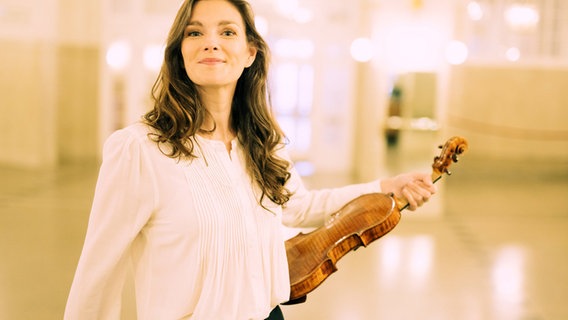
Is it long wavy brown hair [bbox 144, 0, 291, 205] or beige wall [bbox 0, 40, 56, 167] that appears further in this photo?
beige wall [bbox 0, 40, 56, 167]

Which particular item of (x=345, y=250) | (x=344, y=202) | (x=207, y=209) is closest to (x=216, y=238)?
(x=207, y=209)

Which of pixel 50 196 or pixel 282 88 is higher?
pixel 282 88

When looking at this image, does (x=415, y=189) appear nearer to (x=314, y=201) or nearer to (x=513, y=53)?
(x=314, y=201)

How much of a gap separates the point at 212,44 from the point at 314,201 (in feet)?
2.65

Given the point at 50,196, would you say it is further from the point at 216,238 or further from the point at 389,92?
the point at 216,238

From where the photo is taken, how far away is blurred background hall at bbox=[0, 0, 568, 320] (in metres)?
5.77

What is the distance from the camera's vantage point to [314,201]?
8.05 ft

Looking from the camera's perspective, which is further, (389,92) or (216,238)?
(389,92)

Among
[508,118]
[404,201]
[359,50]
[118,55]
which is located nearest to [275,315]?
[404,201]

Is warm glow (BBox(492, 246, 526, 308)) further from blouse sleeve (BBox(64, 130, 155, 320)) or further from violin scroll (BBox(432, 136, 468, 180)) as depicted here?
blouse sleeve (BBox(64, 130, 155, 320))

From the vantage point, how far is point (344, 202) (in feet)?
8.01

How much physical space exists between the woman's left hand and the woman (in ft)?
1.63

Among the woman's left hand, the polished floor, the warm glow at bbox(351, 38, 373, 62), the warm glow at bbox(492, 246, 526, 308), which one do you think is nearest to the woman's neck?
the woman's left hand

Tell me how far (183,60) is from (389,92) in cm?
762
